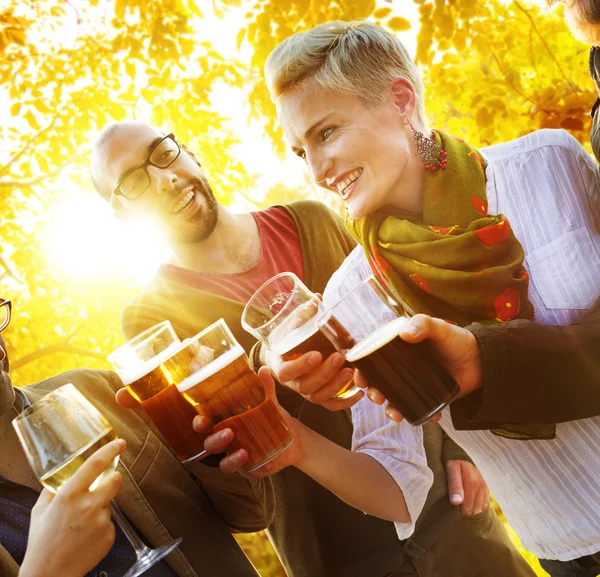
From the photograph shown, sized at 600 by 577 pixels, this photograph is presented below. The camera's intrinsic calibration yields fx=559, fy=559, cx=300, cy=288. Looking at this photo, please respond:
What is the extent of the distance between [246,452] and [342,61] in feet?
4.12

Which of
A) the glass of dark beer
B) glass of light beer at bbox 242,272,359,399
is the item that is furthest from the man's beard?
the glass of dark beer

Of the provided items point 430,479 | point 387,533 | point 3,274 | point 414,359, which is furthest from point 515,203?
point 3,274

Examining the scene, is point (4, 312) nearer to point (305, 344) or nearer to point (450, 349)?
point (305, 344)

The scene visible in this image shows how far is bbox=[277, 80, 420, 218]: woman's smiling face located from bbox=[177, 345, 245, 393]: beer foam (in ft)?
2.20

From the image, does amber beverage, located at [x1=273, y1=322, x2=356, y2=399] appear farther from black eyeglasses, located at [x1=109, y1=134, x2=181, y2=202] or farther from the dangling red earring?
black eyeglasses, located at [x1=109, y1=134, x2=181, y2=202]

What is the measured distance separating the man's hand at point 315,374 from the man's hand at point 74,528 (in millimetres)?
475

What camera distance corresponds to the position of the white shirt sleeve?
5.89 ft

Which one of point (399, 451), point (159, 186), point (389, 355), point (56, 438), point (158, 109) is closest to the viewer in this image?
point (389, 355)

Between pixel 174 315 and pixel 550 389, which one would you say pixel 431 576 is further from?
pixel 174 315

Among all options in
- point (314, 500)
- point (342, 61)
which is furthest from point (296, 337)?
point (314, 500)

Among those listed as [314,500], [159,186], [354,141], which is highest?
[159,186]

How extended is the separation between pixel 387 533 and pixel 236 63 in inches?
167

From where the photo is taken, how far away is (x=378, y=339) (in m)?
1.29

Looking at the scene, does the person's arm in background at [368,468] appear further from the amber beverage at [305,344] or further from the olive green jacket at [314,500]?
the olive green jacket at [314,500]
